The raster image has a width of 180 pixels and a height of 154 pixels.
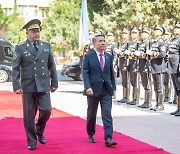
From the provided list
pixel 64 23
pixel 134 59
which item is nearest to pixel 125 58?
pixel 134 59

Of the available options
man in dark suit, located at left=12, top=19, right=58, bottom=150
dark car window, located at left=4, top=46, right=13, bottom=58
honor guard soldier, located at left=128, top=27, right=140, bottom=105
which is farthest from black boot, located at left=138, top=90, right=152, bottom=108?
dark car window, located at left=4, top=46, right=13, bottom=58

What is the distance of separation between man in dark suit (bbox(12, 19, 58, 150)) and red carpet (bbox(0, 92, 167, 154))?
0.40 metres

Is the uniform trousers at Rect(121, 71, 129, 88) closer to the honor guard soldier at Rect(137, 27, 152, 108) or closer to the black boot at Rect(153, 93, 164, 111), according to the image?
the honor guard soldier at Rect(137, 27, 152, 108)

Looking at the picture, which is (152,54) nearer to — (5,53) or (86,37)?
(86,37)

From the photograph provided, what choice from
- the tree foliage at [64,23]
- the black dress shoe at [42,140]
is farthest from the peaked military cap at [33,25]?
the tree foliage at [64,23]

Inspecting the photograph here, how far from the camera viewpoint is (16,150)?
958 centimetres

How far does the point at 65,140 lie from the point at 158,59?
17.6ft

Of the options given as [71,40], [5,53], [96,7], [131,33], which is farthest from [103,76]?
[71,40]

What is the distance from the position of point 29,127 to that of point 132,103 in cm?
773

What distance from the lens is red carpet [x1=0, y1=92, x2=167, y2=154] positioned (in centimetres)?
949

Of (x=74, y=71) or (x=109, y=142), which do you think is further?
(x=74, y=71)

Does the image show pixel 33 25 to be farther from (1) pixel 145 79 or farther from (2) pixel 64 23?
(2) pixel 64 23

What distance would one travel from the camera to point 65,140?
1065 centimetres

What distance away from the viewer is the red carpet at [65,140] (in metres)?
9.49
